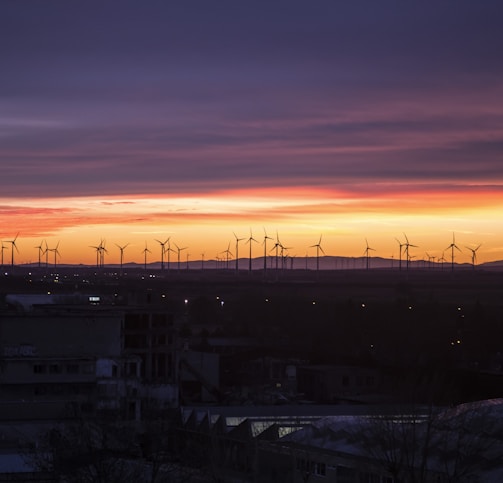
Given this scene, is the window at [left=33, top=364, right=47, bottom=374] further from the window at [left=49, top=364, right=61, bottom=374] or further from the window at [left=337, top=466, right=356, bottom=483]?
the window at [left=337, top=466, right=356, bottom=483]

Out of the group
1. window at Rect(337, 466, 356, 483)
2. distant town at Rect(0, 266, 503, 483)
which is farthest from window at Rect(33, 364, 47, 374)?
window at Rect(337, 466, 356, 483)

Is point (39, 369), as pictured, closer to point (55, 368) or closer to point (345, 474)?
point (55, 368)

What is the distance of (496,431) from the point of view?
16000mm

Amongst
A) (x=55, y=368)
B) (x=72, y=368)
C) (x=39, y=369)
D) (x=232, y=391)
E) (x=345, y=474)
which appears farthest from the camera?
(x=232, y=391)

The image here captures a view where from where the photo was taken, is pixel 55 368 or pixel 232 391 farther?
pixel 232 391

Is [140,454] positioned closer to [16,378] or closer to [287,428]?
[287,428]

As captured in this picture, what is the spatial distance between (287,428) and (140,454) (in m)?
3.55

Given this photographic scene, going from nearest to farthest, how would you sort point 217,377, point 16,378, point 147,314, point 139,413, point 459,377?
point 139,413 → point 16,378 → point 459,377 → point 147,314 → point 217,377

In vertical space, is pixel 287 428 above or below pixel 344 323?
below

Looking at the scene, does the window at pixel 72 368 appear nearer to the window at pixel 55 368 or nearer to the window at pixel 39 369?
the window at pixel 55 368

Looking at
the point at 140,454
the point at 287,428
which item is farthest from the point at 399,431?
the point at 287,428

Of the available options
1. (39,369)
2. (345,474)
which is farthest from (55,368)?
(345,474)

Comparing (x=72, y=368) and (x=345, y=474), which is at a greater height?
(x=72, y=368)

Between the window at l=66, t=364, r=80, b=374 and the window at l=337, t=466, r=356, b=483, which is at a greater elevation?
the window at l=66, t=364, r=80, b=374
